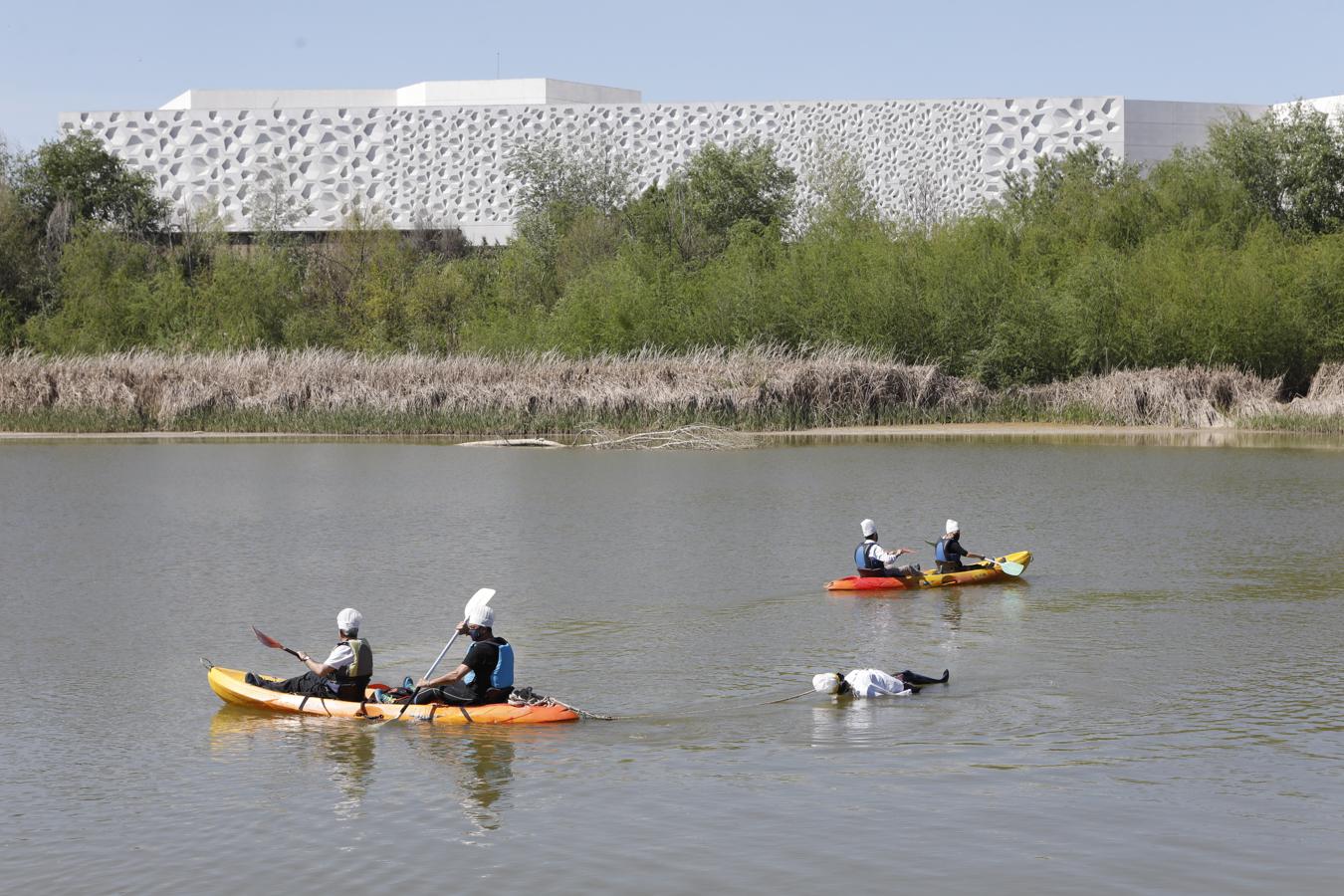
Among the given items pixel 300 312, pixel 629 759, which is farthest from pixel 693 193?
pixel 629 759

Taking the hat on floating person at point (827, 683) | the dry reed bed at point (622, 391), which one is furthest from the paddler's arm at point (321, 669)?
the dry reed bed at point (622, 391)

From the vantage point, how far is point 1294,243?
60906 millimetres

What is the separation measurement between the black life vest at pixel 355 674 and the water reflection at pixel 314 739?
0.27 metres

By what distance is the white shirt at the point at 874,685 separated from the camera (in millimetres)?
14719

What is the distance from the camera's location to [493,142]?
86750 millimetres

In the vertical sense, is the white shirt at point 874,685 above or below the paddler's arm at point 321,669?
below

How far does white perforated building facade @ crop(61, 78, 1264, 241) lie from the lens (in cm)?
8506

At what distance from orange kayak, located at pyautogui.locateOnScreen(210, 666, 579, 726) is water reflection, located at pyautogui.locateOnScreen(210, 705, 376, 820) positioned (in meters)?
0.10

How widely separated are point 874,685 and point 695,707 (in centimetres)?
173

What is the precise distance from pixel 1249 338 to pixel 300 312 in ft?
128

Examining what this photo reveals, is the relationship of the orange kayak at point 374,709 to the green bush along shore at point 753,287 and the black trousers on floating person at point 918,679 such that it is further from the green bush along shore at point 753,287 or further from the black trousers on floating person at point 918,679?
the green bush along shore at point 753,287

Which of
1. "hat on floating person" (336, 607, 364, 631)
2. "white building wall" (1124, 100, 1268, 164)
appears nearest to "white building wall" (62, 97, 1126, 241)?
"white building wall" (1124, 100, 1268, 164)

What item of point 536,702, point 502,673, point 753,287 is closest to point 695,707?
point 536,702

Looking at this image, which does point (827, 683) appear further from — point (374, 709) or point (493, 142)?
point (493, 142)
